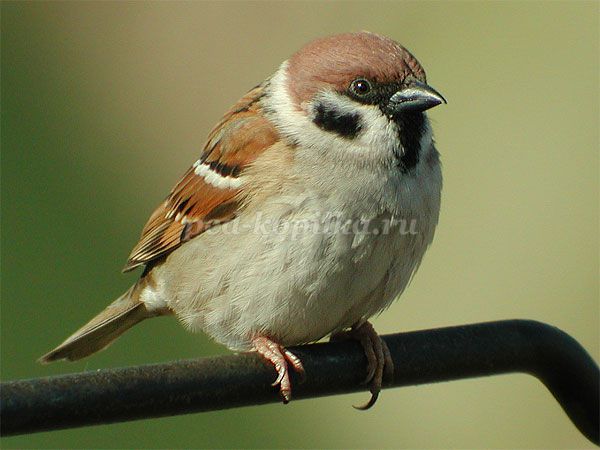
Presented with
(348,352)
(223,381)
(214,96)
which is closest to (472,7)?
(214,96)

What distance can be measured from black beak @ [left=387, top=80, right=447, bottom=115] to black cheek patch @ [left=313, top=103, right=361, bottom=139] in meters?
0.09

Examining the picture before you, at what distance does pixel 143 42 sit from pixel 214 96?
60cm

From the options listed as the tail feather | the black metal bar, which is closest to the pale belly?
the black metal bar

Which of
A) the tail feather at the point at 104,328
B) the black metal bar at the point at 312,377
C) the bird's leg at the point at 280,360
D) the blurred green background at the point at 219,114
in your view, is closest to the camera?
the black metal bar at the point at 312,377

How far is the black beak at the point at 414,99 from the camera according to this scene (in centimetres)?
260

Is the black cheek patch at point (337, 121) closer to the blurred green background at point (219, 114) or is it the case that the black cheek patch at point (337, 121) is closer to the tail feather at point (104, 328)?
the tail feather at point (104, 328)

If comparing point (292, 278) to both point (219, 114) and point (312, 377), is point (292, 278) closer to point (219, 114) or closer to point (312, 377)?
point (312, 377)

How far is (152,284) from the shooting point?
10.3ft

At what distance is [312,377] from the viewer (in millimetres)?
2408

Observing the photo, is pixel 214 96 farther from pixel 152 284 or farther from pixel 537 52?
pixel 152 284

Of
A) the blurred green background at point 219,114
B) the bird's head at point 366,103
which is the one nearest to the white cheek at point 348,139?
the bird's head at point 366,103

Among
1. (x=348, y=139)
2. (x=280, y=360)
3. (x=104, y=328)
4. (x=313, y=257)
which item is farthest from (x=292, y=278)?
(x=104, y=328)

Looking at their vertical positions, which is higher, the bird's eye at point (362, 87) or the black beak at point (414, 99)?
the bird's eye at point (362, 87)

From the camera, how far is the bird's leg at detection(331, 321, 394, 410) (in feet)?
8.52
